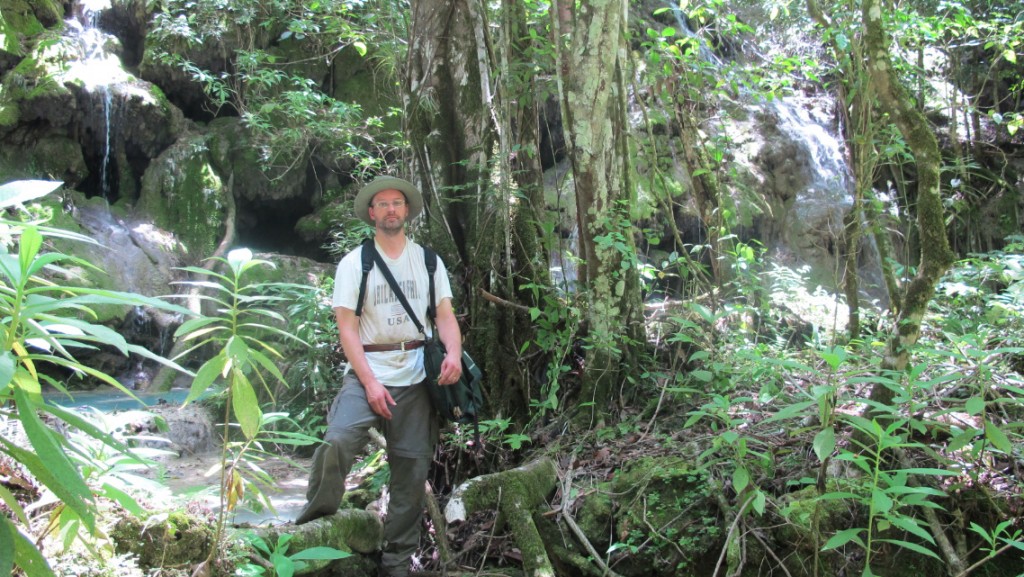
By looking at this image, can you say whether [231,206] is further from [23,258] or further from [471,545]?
[23,258]

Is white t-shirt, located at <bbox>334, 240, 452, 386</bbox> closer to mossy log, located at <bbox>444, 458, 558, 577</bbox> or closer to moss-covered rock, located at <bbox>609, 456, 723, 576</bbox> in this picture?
mossy log, located at <bbox>444, 458, 558, 577</bbox>

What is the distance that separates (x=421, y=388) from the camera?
131 inches

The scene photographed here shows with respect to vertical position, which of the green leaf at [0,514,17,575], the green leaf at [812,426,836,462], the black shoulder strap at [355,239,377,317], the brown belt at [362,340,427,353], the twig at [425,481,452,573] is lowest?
the twig at [425,481,452,573]

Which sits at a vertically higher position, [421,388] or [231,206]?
[231,206]

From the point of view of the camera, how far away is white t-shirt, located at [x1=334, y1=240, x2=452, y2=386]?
3.21m

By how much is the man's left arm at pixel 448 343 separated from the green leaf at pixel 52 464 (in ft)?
6.97

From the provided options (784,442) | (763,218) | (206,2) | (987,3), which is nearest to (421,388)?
(784,442)

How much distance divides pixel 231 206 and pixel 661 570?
424 inches

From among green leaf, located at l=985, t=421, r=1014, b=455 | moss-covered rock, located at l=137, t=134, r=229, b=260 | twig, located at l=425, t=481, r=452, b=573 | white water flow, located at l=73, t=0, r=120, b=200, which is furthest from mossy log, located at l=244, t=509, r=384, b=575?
white water flow, located at l=73, t=0, r=120, b=200

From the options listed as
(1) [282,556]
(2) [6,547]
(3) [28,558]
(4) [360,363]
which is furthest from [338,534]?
(2) [6,547]

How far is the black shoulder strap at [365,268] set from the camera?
3.19 metres

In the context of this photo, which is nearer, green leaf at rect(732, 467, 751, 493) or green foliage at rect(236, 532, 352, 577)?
green foliage at rect(236, 532, 352, 577)

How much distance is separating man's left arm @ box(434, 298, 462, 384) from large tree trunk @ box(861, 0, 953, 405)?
183cm

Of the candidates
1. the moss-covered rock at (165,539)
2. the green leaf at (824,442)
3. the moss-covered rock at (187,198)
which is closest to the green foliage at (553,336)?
the green leaf at (824,442)
